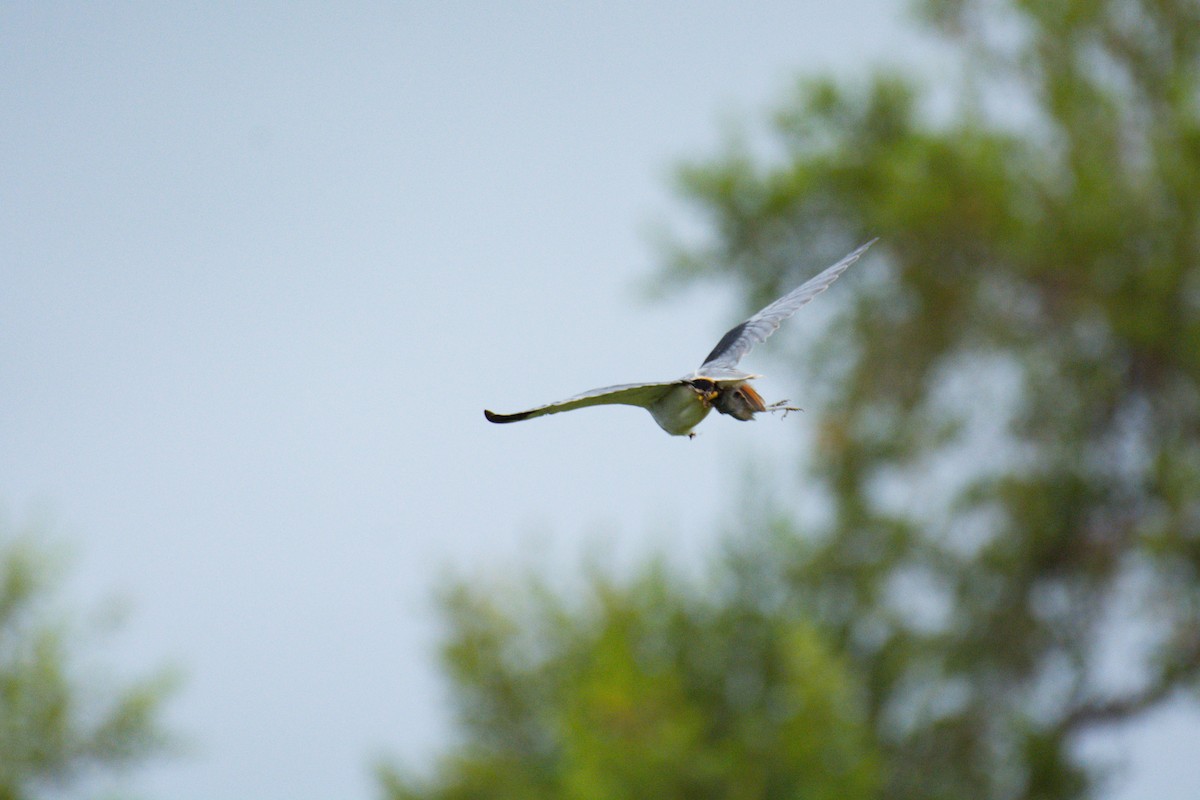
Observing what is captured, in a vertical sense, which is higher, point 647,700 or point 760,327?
point 647,700

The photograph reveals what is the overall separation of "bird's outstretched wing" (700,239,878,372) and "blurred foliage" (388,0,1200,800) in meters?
12.3

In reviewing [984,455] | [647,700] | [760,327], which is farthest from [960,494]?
[760,327]

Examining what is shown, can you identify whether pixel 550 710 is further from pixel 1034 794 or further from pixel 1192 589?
pixel 1192 589

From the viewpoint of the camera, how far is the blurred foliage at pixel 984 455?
589 inches

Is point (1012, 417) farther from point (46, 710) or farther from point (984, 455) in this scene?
point (46, 710)

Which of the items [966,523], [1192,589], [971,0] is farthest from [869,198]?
[1192,589]

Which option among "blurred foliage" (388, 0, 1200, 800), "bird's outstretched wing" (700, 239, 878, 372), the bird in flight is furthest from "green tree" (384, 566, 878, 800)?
the bird in flight

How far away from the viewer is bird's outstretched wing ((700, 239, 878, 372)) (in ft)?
7.66

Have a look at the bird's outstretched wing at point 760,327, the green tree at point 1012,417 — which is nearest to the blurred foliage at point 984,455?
the green tree at point 1012,417

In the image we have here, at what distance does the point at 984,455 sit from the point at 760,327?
13904 mm

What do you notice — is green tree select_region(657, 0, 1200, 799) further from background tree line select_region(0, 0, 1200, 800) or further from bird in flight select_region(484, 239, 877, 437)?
bird in flight select_region(484, 239, 877, 437)

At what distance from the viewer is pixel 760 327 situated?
252 centimetres

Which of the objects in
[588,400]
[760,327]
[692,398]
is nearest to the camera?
[588,400]

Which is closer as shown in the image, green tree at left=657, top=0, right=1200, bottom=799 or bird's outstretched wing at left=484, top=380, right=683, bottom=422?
bird's outstretched wing at left=484, top=380, right=683, bottom=422
